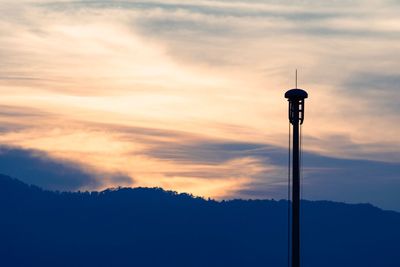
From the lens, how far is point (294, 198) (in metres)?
91.3

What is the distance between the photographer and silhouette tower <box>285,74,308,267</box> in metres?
91.1

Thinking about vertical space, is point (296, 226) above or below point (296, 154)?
below

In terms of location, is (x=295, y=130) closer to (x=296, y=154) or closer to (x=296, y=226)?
(x=296, y=154)

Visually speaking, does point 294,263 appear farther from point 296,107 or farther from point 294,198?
point 296,107

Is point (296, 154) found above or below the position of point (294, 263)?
above

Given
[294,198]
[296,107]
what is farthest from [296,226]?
[296,107]

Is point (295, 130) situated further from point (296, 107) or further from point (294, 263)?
point (294, 263)

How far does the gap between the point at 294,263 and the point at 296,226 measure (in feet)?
9.55

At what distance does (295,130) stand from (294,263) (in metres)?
10.4

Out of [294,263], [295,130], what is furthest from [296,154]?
[294,263]

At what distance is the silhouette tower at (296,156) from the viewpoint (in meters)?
91.1

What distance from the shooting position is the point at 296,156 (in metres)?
91.8

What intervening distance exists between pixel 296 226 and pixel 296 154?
5635 millimetres

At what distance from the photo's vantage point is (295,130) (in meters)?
91.8
